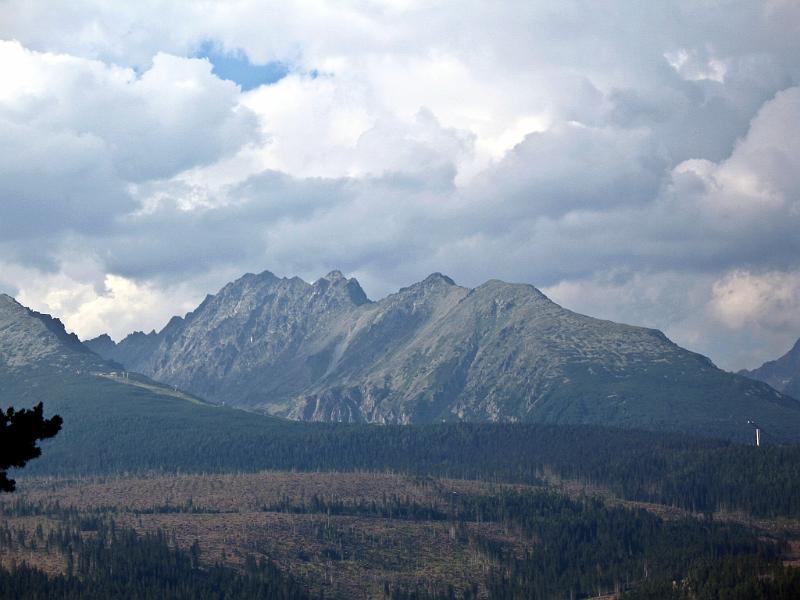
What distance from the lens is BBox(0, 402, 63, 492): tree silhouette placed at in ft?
315

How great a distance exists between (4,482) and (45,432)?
4.66 m

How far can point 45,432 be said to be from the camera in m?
97.6

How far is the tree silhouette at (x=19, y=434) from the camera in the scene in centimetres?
9594

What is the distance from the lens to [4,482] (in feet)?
318

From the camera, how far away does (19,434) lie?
96.4 metres
